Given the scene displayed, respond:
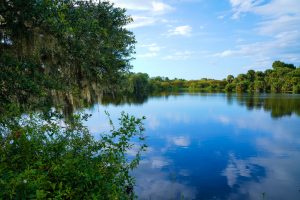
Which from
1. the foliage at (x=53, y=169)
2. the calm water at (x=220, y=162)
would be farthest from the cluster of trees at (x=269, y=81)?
the foliage at (x=53, y=169)

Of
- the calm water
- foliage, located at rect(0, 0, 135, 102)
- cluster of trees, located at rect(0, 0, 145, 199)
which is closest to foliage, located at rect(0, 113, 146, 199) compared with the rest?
cluster of trees, located at rect(0, 0, 145, 199)

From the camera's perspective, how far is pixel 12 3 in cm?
932

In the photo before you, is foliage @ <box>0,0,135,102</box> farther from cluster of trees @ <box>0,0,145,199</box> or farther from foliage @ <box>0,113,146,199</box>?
foliage @ <box>0,113,146,199</box>

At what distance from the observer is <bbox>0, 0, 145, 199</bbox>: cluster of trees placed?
342 centimetres

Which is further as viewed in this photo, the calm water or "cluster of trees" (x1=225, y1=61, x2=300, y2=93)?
"cluster of trees" (x1=225, y1=61, x2=300, y2=93)

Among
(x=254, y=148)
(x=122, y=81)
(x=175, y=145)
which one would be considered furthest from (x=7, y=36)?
(x=254, y=148)

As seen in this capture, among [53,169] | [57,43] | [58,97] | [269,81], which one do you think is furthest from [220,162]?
[269,81]

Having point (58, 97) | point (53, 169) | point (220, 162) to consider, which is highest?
point (58, 97)

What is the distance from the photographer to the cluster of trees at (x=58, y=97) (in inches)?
134

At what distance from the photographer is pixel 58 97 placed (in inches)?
477

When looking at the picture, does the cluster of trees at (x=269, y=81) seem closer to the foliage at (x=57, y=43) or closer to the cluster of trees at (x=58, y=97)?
the foliage at (x=57, y=43)

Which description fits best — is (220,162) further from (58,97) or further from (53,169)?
(53,169)

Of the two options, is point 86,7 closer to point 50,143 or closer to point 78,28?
point 78,28

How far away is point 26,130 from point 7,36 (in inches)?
317
